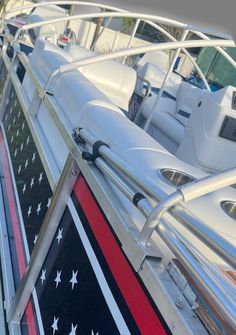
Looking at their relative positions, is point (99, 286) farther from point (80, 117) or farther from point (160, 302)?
point (80, 117)

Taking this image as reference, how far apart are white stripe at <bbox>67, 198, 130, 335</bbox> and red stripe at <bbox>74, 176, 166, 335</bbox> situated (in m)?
0.05

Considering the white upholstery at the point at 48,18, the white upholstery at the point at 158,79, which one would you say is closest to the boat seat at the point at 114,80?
the white upholstery at the point at 158,79

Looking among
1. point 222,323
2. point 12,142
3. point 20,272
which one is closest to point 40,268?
point 20,272

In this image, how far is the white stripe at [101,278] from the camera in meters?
1.28

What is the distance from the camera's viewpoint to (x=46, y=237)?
193 centimetres

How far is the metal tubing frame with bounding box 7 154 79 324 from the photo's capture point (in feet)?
6.11

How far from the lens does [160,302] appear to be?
109 centimetres

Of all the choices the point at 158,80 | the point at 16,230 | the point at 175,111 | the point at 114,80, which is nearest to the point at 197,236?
the point at 16,230

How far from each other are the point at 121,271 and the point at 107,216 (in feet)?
0.61

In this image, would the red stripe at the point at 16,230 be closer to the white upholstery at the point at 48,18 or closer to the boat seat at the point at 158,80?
the boat seat at the point at 158,80

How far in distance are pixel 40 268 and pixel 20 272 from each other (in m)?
0.39

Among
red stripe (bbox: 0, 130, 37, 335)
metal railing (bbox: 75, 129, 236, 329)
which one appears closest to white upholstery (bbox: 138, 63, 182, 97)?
red stripe (bbox: 0, 130, 37, 335)

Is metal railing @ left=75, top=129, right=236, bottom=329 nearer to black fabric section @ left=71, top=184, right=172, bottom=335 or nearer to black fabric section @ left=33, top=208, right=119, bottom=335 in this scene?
black fabric section @ left=71, top=184, right=172, bottom=335

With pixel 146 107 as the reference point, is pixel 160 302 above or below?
above
